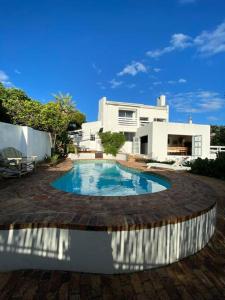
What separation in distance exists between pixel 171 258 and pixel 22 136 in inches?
413

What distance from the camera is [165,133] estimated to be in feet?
Answer: 64.7

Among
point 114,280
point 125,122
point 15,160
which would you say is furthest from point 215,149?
point 114,280

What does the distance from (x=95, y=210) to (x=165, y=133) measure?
16.7 meters

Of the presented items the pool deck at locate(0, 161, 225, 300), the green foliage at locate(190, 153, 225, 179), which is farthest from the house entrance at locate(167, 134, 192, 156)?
the pool deck at locate(0, 161, 225, 300)

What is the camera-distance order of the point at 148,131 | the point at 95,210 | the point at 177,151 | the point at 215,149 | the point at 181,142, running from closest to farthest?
the point at 95,210, the point at 148,131, the point at 177,151, the point at 215,149, the point at 181,142

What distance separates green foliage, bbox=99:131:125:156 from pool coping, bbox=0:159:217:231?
54.7 ft

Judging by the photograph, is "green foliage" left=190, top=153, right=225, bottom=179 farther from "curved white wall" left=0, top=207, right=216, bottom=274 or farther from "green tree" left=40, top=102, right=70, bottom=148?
"green tree" left=40, top=102, right=70, bottom=148

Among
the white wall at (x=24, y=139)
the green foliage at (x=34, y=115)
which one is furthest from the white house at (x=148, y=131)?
the white wall at (x=24, y=139)

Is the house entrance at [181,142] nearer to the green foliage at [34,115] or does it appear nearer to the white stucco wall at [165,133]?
the white stucco wall at [165,133]

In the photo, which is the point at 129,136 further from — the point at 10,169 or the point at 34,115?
the point at 10,169

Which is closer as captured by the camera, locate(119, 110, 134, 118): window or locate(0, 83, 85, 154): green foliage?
locate(0, 83, 85, 154): green foliage

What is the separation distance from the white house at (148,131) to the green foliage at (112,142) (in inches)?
99.8

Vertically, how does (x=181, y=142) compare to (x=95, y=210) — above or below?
above

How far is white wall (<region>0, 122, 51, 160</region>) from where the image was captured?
990 centimetres
